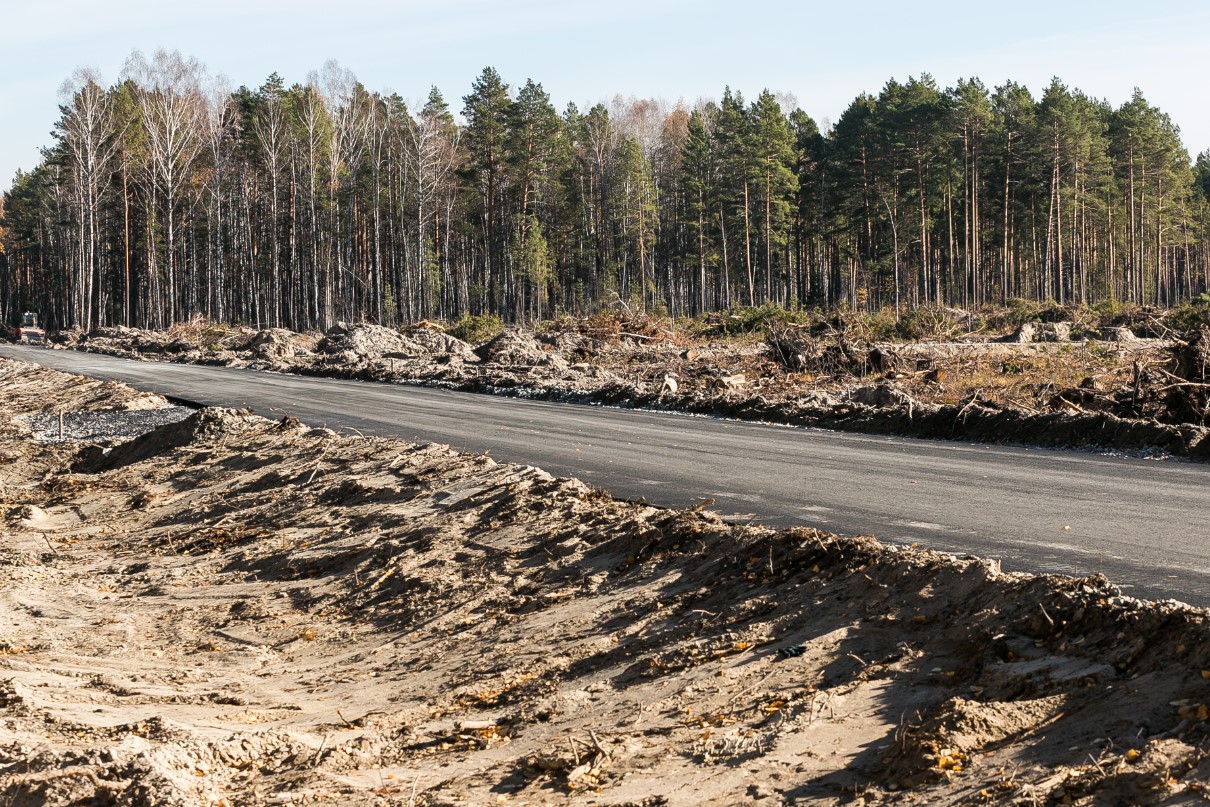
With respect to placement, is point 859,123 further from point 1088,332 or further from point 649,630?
point 649,630

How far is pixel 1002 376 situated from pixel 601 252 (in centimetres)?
5571

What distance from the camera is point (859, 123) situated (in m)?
70.8

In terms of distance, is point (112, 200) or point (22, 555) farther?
point (112, 200)

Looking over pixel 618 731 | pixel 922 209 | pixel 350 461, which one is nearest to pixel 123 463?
pixel 350 461

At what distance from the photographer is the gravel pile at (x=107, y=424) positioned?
18.9 metres

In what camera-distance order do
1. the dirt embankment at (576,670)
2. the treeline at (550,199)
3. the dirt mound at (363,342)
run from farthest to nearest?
the treeline at (550,199) → the dirt mound at (363,342) → the dirt embankment at (576,670)

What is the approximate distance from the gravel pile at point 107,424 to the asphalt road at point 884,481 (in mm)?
1863

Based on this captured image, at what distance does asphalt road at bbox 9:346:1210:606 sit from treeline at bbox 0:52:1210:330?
150 ft

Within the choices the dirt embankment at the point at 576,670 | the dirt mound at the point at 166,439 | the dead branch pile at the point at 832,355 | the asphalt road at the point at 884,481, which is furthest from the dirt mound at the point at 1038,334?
the dirt embankment at the point at 576,670

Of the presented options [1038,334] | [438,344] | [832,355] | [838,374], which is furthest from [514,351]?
[1038,334]

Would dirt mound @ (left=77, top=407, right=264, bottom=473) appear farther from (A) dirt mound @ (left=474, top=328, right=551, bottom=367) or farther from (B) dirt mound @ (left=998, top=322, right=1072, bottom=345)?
(B) dirt mound @ (left=998, top=322, right=1072, bottom=345)

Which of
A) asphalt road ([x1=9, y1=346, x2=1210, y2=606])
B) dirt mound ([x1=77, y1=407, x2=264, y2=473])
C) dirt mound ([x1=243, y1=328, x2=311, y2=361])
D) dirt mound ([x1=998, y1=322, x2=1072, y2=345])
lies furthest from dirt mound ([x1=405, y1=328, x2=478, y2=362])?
dirt mound ([x1=998, y1=322, x2=1072, y2=345])

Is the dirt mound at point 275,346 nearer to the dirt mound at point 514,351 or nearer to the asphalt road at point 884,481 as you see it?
the dirt mound at point 514,351

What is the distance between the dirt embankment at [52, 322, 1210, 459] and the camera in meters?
15.5
